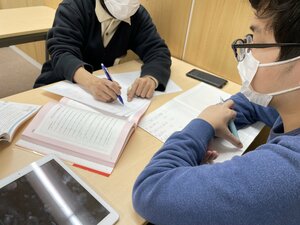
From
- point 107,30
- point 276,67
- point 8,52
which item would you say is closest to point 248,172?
point 276,67

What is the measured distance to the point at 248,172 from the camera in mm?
478

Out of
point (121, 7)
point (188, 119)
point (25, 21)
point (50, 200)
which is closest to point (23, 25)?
point (25, 21)

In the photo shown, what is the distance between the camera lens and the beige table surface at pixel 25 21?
5.80ft

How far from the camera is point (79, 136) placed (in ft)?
2.51

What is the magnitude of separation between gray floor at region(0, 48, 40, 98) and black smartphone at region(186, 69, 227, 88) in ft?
5.92

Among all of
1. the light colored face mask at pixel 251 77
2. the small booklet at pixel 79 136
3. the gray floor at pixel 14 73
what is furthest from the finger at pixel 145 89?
the gray floor at pixel 14 73

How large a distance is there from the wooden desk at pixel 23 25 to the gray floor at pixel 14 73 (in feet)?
2.29

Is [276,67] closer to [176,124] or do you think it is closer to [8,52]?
[176,124]

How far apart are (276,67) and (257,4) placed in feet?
0.50

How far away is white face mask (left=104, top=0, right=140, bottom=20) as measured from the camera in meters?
1.16

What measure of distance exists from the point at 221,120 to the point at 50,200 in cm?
53

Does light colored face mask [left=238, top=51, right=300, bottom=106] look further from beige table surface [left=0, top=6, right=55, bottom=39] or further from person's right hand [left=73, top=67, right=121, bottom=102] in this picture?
beige table surface [left=0, top=6, right=55, bottom=39]

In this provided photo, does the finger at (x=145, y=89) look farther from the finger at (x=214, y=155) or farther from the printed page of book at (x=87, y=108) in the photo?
the finger at (x=214, y=155)

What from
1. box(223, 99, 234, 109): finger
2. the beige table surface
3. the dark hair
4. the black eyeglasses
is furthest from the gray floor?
the dark hair
